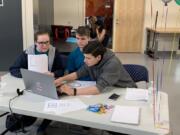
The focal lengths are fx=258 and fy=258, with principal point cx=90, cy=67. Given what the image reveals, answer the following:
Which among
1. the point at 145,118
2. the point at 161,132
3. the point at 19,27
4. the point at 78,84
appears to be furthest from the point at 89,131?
the point at 19,27

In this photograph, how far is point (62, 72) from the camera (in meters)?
2.78

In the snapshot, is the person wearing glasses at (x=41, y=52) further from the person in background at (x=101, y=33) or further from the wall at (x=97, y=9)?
the wall at (x=97, y=9)

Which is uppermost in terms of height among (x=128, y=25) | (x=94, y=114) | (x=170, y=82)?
(x=128, y=25)

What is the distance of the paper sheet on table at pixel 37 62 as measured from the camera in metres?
2.34

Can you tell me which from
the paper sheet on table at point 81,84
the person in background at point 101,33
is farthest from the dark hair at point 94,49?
the person in background at point 101,33

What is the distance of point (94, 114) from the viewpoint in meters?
1.79

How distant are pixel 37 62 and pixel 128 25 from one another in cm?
510

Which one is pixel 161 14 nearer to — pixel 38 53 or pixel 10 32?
pixel 10 32

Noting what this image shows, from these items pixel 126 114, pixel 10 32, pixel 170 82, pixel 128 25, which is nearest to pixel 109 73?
pixel 126 114

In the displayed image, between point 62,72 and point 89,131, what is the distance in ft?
2.31

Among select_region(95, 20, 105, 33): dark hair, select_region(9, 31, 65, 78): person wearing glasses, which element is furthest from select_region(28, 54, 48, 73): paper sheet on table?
select_region(95, 20, 105, 33): dark hair

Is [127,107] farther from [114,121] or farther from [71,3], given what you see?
[71,3]

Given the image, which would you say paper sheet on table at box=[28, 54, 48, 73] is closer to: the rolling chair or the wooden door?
the rolling chair

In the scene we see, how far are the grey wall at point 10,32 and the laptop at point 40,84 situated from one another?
108 inches
